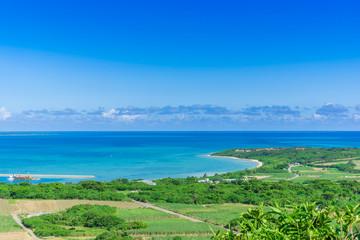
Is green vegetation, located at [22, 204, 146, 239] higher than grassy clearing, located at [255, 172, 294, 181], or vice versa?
green vegetation, located at [22, 204, 146, 239]

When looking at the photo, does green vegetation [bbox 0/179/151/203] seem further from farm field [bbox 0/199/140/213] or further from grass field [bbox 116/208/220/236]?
grass field [bbox 116/208/220/236]

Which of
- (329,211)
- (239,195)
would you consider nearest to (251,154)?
(239,195)

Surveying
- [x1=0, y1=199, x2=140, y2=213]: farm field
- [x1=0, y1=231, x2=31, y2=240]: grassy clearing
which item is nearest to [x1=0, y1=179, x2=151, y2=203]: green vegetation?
[x1=0, y1=199, x2=140, y2=213]: farm field

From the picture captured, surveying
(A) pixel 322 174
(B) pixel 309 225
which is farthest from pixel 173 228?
(A) pixel 322 174

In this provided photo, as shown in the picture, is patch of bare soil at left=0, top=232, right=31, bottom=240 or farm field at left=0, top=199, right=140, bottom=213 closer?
patch of bare soil at left=0, top=232, right=31, bottom=240

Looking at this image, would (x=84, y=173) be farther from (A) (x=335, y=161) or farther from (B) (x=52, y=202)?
(A) (x=335, y=161)

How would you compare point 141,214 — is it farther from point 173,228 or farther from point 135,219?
point 173,228

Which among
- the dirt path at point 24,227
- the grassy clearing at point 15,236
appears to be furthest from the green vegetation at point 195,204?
the grassy clearing at point 15,236

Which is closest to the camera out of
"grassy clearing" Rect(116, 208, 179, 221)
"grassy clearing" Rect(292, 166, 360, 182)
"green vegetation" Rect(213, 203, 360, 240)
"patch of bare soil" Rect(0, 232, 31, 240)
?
"green vegetation" Rect(213, 203, 360, 240)
